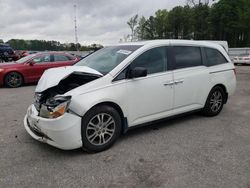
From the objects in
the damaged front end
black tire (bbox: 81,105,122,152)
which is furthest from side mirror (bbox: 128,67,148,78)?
black tire (bbox: 81,105,122,152)

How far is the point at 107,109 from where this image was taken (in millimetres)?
3631

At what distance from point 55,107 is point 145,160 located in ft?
4.60

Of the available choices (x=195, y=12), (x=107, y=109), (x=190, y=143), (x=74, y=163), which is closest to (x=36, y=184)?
(x=74, y=163)

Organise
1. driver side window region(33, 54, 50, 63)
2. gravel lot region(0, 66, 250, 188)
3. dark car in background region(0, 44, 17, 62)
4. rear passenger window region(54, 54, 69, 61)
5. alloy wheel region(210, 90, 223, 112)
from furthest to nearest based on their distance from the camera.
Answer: dark car in background region(0, 44, 17, 62)
rear passenger window region(54, 54, 69, 61)
driver side window region(33, 54, 50, 63)
alloy wheel region(210, 90, 223, 112)
gravel lot region(0, 66, 250, 188)

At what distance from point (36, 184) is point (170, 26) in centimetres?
7436

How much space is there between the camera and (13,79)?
1009 centimetres

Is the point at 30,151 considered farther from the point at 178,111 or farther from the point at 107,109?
the point at 178,111

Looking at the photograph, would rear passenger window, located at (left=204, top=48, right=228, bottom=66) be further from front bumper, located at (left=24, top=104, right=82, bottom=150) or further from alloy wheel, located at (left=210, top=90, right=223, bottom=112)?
front bumper, located at (left=24, top=104, right=82, bottom=150)

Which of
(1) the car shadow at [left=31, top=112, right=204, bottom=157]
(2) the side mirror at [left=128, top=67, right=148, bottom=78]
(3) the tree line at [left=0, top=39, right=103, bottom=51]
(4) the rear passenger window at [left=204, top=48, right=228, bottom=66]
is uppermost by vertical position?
(3) the tree line at [left=0, top=39, right=103, bottom=51]

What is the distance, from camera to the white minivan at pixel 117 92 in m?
3.38

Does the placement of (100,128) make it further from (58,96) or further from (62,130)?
(58,96)

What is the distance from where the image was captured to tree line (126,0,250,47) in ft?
181

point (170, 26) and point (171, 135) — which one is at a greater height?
point (170, 26)

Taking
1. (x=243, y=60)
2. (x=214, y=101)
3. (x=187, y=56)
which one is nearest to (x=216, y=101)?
(x=214, y=101)
